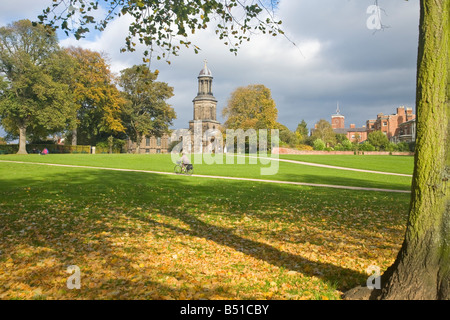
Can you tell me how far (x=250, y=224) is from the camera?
7109 mm

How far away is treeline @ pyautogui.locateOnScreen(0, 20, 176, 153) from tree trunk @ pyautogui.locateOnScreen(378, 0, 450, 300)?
89.4ft

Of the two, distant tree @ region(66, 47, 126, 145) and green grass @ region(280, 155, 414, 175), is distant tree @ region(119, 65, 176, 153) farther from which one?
green grass @ region(280, 155, 414, 175)

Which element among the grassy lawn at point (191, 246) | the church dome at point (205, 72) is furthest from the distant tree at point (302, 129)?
the grassy lawn at point (191, 246)

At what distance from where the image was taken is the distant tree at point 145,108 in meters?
53.4

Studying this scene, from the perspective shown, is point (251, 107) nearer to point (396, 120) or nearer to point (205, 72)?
point (205, 72)

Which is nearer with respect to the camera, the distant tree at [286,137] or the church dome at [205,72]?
the distant tree at [286,137]

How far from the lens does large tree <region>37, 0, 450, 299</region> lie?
10.1 feet

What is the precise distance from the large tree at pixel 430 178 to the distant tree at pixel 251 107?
174 feet

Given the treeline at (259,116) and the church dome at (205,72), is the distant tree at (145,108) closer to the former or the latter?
the treeline at (259,116)

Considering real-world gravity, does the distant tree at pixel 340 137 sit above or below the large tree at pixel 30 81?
below

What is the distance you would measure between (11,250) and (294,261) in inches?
182

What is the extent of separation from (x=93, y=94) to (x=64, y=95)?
19.0 feet
